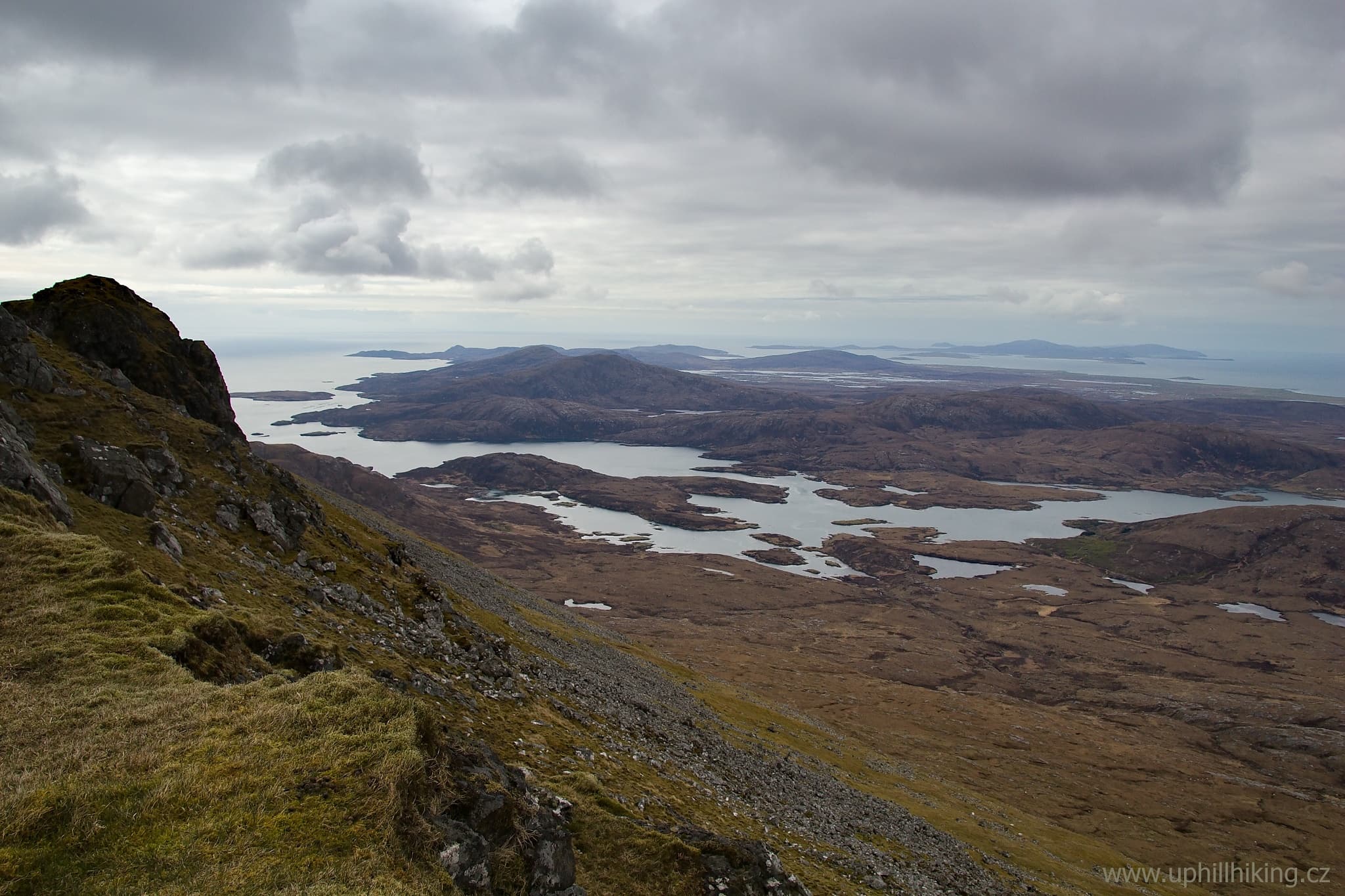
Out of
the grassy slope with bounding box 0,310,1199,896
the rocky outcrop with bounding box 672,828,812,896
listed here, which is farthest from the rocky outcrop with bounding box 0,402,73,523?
the rocky outcrop with bounding box 672,828,812,896

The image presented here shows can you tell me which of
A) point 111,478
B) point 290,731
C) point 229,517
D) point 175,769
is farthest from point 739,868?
point 229,517

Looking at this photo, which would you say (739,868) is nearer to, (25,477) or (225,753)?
(225,753)

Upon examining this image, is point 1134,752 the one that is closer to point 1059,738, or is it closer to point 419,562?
point 1059,738

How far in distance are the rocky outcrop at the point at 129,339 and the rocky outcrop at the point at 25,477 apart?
29752 mm

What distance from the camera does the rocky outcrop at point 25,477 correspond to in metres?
25.8

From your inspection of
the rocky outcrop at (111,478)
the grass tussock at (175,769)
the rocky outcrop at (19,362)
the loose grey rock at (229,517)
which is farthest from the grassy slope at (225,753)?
the rocky outcrop at (19,362)

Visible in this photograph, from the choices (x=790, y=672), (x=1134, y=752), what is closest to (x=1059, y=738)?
(x=1134, y=752)

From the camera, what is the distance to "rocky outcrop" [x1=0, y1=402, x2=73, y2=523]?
2580cm

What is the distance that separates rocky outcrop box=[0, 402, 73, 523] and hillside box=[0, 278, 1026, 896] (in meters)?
0.11

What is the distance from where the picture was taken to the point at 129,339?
56.8m

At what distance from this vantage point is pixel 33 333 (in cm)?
4678

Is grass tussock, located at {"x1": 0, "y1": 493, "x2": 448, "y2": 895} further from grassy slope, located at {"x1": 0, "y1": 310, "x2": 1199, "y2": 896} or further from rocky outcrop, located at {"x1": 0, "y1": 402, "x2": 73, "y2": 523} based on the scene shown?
rocky outcrop, located at {"x1": 0, "y1": 402, "x2": 73, "y2": 523}

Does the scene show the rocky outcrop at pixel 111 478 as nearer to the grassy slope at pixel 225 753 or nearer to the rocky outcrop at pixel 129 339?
the grassy slope at pixel 225 753

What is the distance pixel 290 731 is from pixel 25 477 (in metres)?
19.8
